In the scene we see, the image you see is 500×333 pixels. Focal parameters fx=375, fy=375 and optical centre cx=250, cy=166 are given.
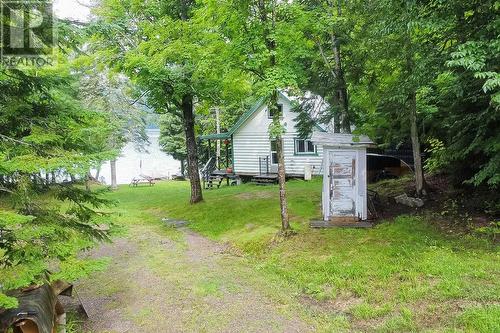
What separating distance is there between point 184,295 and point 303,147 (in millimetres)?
15995

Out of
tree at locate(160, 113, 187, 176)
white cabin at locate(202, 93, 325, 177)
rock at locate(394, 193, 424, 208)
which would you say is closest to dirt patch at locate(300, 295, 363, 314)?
rock at locate(394, 193, 424, 208)

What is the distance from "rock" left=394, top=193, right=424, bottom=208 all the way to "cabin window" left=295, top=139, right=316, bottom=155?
34.5 feet

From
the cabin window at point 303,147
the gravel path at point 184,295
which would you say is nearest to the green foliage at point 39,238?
the gravel path at point 184,295

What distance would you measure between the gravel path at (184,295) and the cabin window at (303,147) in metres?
12.6

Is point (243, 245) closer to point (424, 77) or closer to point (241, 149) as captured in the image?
point (424, 77)

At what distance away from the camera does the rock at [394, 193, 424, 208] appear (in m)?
10.2

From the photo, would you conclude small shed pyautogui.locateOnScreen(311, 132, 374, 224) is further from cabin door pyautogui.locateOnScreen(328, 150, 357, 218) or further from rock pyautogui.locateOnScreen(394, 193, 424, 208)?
rock pyautogui.locateOnScreen(394, 193, 424, 208)

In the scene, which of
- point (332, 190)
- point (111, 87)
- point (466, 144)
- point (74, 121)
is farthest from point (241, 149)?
Answer: point (74, 121)

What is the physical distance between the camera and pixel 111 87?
25.0 meters

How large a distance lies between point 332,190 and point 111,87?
19.8 metres

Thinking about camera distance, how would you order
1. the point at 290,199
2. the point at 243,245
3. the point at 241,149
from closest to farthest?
the point at 243,245 < the point at 290,199 < the point at 241,149

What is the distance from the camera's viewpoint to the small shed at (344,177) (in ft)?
31.9

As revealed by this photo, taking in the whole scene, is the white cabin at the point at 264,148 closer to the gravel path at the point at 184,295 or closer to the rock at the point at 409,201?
the rock at the point at 409,201

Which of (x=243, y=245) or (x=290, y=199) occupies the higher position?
(x=290, y=199)
